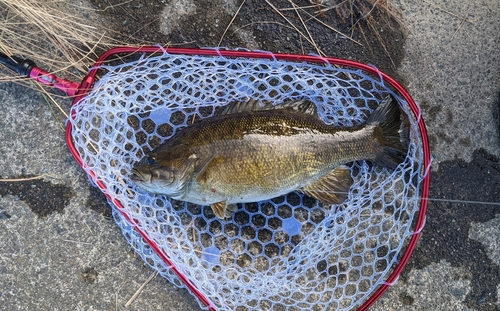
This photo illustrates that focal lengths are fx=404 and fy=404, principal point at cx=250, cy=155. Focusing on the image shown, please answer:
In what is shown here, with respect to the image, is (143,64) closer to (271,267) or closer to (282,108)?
(282,108)

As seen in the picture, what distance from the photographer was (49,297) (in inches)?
107

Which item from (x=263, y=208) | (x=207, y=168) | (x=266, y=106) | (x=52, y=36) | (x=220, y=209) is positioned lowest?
(x=263, y=208)

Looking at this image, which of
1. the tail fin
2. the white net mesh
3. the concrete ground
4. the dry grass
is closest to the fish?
the tail fin

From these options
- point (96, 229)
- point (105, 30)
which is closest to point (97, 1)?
point (105, 30)

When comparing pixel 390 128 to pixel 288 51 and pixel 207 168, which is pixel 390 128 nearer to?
pixel 288 51

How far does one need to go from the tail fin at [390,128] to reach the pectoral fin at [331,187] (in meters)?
0.26

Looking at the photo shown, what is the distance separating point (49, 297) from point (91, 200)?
70cm

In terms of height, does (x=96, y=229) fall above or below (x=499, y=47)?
below

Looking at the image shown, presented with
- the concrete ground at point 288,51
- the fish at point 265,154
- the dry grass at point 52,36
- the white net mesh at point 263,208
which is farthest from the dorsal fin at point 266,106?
the dry grass at point 52,36

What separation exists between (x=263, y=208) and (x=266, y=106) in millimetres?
712

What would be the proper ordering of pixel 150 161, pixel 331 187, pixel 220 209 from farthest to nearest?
pixel 331 187 → pixel 220 209 → pixel 150 161

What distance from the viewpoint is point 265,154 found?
2479mm

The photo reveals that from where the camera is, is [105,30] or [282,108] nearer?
[282,108]

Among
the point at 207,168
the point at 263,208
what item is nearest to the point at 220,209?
the point at 207,168
